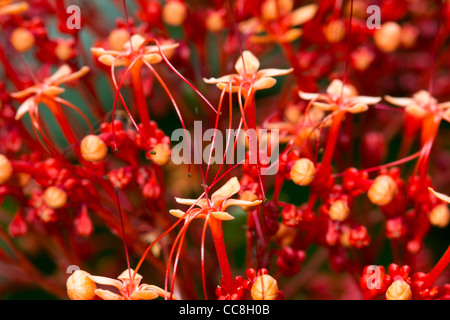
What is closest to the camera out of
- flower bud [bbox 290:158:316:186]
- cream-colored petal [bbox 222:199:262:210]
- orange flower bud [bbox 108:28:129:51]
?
cream-colored petal [bbox 222:199:262:210]

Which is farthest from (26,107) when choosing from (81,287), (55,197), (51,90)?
(81,287)

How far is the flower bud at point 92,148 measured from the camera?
0.87 meters

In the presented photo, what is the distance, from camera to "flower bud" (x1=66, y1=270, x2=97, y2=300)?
2.61 ft

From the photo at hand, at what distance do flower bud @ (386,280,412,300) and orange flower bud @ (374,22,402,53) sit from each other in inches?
19.6

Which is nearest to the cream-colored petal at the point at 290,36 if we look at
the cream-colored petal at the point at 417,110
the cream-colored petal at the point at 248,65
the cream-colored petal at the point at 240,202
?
the cream-colored petal at the point at 248,65

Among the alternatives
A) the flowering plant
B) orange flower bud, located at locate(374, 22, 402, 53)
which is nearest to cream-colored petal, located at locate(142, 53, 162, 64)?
the flowering plant

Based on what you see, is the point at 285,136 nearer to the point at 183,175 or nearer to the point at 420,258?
the point at 183,175

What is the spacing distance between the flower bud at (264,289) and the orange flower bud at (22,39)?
605mm

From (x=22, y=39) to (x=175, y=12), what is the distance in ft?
0.93

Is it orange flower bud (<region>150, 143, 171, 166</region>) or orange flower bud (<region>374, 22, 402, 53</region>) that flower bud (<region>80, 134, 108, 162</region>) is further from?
orange flower bud (<region>374, 22, 402, 53</region>)

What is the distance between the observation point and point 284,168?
2.90 feet

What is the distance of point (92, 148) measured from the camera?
0.87 m

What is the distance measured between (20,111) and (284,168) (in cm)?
44

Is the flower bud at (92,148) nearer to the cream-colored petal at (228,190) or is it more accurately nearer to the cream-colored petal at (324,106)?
the cream-colored petal at (228,190)
